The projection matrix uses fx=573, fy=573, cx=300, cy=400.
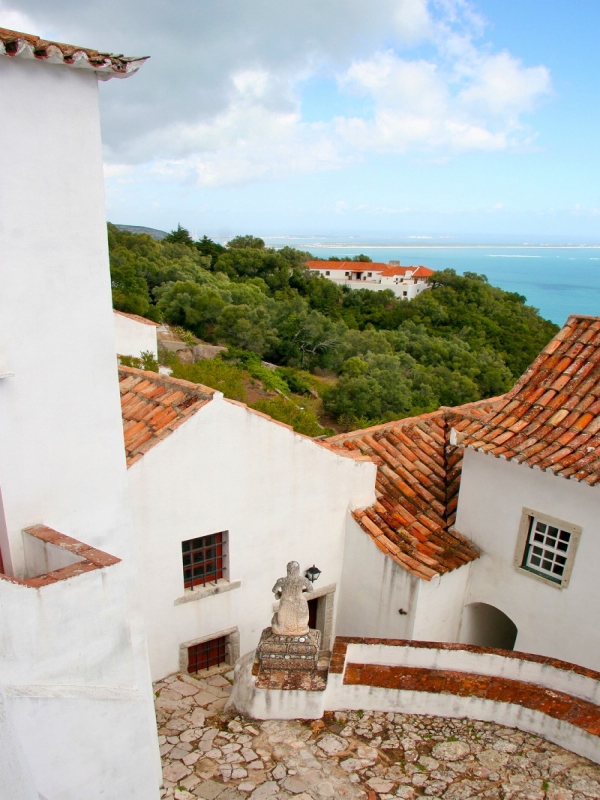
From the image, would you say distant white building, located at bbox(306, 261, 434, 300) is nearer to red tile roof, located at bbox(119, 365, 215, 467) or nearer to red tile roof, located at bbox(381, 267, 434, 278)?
red tile roof, located at bbox(381, 267, 434, 278)

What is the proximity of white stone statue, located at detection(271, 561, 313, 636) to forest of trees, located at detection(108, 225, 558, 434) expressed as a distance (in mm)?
27542

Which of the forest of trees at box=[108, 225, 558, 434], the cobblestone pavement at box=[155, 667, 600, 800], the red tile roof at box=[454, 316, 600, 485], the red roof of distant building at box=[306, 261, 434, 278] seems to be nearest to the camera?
the cobblestone pavement at box=[155, 667, 600, 800]

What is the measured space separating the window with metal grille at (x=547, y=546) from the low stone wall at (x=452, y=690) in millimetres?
2602

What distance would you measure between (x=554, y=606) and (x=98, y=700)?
7.98 meters

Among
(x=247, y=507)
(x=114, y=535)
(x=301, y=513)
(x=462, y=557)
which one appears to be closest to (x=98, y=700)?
(x=114, y=535)

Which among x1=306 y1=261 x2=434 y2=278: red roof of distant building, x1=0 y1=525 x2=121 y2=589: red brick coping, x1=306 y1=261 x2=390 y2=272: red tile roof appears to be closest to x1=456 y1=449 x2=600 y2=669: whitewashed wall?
x1=0 y1=525 x2=121 y2=589: red brick coping

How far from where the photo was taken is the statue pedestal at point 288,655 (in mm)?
7512

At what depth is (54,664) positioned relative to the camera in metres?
4.93

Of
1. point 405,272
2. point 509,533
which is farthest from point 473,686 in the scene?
point 405,272

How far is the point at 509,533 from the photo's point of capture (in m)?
10.7

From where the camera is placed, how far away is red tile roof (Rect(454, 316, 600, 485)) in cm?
927

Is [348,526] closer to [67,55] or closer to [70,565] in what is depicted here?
[70,565]

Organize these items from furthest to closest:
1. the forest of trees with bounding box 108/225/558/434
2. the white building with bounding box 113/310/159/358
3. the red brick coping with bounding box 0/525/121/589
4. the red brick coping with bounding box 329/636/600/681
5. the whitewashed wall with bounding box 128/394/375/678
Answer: the forest of trees with bounding box 108/225/558/434 → the white building with bounding box 113/310/159/358 → the whitewashed wall with bounding box 128/394/375/678 → the red brick coping with bounding box 329/636/600/681 → the red brick coping with bounding box 0/525/121/589

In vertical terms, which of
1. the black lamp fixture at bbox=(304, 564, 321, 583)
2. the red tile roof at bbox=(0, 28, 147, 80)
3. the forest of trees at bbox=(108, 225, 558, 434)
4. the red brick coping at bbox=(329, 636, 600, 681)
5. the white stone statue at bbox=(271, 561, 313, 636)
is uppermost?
the red tile roof at bbox=(0, 28, 147, 80)
